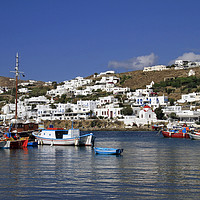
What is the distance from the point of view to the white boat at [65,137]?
174 ft

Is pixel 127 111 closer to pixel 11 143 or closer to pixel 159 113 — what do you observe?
pixel 159 113

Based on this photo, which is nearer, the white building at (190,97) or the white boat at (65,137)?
the white boat at (65,137)

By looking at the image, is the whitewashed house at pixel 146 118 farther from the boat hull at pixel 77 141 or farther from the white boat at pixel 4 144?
the white boat at pixel 4 144

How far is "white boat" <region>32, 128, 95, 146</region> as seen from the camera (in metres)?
52.9

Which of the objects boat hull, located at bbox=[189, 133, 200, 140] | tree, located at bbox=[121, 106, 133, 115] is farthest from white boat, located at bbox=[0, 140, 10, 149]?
tree, located at bbox=[121, 106, 133, 115]

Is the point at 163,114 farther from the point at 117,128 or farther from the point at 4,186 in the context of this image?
the point at 4,186

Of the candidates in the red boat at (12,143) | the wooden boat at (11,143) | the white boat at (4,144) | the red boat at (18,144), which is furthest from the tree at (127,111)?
the white boat at (4,144)

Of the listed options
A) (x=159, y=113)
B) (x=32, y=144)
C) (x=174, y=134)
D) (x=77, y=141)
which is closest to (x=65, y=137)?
(x=77, y=141)

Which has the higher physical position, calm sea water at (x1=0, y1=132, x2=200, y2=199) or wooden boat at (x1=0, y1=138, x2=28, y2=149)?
wooden boat at (x1=0, y1=138, x2=28, y2=149)

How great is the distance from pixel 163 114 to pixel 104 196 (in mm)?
116257

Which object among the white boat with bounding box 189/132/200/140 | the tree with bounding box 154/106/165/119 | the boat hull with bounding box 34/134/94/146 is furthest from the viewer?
the tree with bounding box 154/106/165/119

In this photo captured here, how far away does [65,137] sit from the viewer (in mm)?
53531

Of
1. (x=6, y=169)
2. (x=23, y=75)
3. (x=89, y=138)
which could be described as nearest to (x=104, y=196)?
(x=6, y=169)

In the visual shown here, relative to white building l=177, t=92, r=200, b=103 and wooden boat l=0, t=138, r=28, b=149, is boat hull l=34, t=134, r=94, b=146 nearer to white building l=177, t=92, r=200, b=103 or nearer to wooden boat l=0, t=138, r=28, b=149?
wooden boat l=0, t=138, r=28, b=149
